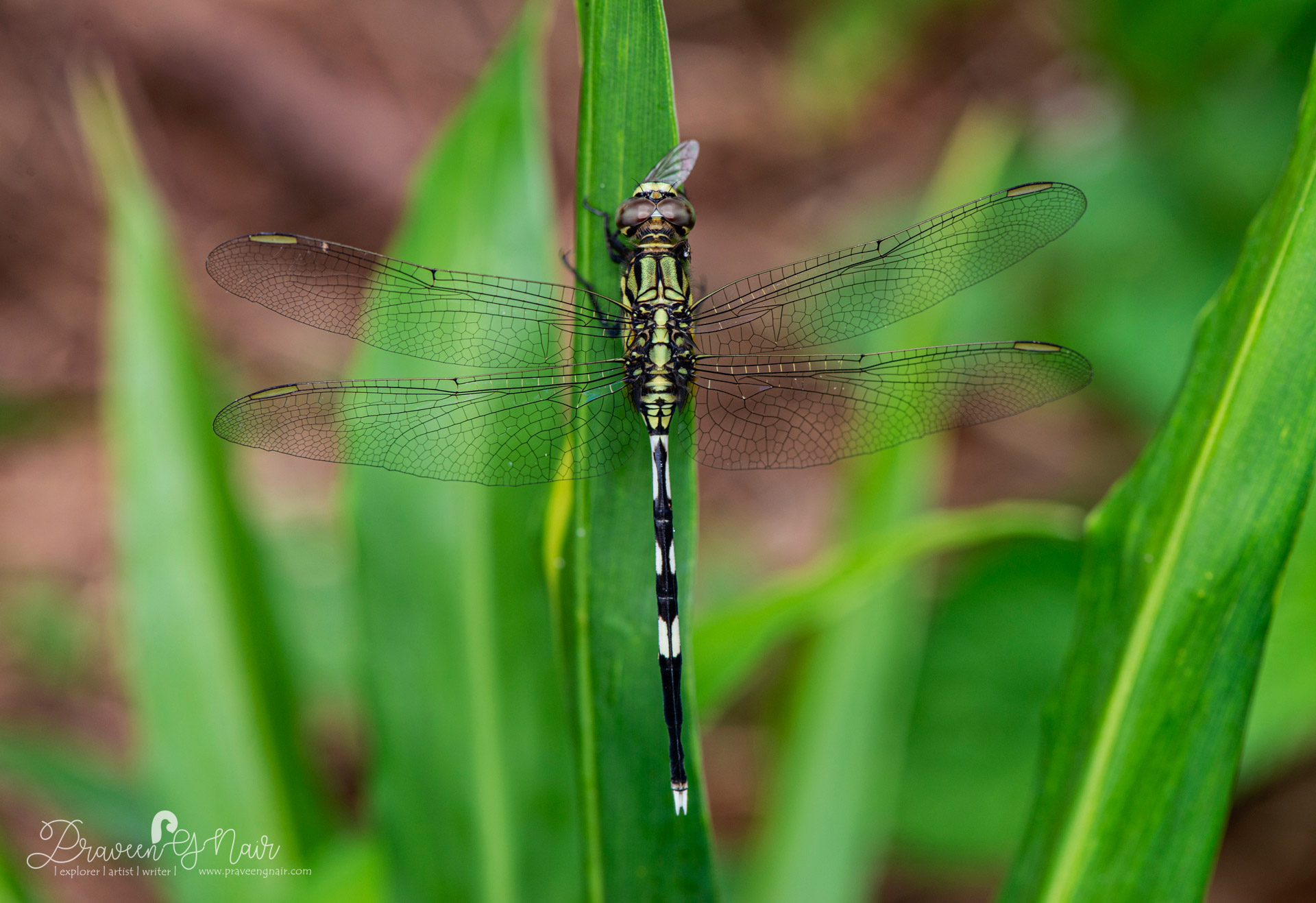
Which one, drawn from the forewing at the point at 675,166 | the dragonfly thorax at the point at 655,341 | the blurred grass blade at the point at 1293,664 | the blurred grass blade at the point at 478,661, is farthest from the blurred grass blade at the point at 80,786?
the blurred grass blade at the point at 1293,664

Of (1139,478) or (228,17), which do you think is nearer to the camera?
(1139,478)

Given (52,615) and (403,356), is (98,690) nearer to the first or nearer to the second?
(52,615)

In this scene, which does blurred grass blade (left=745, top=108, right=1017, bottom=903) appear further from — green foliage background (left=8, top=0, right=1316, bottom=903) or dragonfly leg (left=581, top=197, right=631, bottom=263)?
dragonfly leg (left=581, top=197, right=631, bottom=263)

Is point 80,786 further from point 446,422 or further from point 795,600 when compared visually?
point 795,600

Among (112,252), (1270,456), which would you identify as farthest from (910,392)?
(112,252)

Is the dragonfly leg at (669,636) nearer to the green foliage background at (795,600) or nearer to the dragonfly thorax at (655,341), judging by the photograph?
the green foliage background at (795,600)

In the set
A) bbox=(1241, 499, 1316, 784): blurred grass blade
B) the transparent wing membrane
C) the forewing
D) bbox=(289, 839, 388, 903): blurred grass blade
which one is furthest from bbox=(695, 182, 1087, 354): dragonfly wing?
bbox=(289, 839, 388, 903): blurred grass blade
